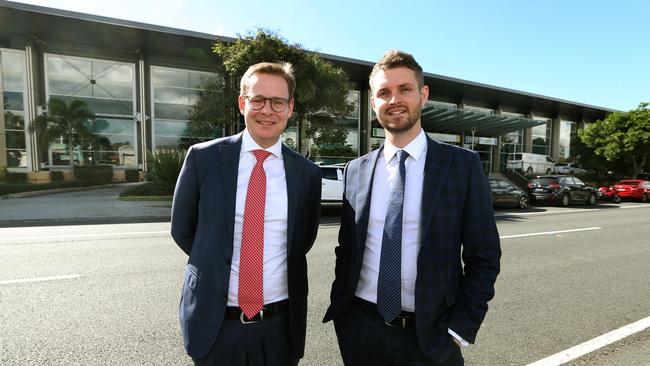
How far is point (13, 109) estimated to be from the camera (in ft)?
76.3

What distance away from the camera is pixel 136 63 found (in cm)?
2512

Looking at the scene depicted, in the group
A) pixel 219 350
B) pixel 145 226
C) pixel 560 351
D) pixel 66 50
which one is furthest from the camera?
pixel 66 50

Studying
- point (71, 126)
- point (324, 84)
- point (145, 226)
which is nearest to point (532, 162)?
point (324, 84)

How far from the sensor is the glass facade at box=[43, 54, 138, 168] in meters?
23.6

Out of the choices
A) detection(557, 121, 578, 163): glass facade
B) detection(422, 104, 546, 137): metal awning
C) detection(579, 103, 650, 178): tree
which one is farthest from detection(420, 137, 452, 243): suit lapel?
detection(557, 121, 578, 163): glass facade

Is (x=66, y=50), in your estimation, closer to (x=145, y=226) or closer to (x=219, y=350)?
(x=145, y=226)

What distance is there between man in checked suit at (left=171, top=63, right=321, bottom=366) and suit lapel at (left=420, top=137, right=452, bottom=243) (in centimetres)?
62

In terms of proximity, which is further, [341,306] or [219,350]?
[341,306]

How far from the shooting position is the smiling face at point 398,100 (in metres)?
1.76

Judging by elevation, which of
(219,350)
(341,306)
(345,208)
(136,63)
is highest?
(136,63)

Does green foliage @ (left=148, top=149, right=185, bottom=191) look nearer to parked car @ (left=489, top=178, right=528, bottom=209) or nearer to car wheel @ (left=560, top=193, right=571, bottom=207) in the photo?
parked car @ (left=489, top=178, right=528, bottom=209)

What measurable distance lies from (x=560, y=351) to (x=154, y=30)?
983 inches

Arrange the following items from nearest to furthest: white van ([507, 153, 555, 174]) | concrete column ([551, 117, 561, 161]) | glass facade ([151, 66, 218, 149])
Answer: glass facade ([151, 66, 218, 149])
white van ([507, 153, 555, 174])
concrete column ([551, 117, 561, 161])

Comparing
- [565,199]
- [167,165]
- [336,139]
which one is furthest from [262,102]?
[565,199]
